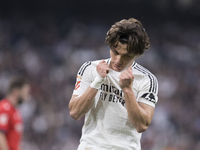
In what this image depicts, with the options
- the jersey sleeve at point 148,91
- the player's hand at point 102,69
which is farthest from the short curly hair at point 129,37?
the jersey sleeve at point 148,91

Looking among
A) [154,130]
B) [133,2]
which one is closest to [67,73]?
[154,130]

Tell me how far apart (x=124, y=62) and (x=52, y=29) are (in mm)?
7897

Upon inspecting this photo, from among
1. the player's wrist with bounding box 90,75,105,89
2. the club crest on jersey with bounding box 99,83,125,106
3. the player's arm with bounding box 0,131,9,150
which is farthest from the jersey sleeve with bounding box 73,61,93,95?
the player's arm with bounding box 0,131,9,150

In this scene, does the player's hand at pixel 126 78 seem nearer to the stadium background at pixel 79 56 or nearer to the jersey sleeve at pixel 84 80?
the jersey sleeve at pixel 84 80

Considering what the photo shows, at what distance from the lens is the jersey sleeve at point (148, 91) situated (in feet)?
7.50

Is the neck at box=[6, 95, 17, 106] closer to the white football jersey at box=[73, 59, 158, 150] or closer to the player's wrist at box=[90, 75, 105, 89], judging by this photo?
the white football jersey at box=[73, 59, 158, 150]

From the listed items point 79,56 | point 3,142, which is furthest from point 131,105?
point 79,56

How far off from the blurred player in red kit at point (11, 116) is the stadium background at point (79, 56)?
10.8 feet

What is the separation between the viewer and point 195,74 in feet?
31.5

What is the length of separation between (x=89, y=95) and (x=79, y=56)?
6957 mm

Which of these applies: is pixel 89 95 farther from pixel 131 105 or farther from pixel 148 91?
pixel 148 91

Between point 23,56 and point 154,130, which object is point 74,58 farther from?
point 154,130

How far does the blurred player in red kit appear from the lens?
4176 mm

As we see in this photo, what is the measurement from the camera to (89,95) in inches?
83.2
